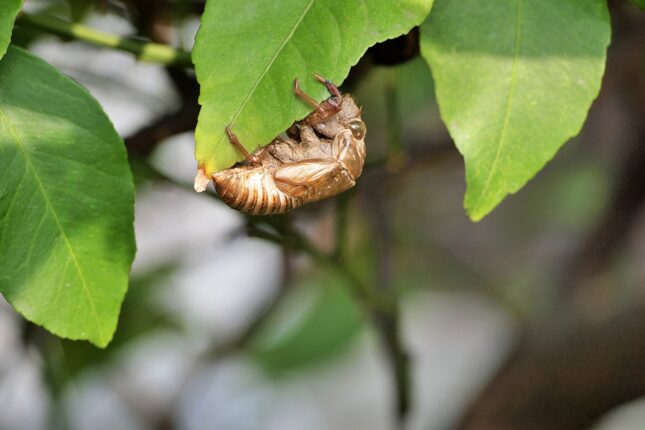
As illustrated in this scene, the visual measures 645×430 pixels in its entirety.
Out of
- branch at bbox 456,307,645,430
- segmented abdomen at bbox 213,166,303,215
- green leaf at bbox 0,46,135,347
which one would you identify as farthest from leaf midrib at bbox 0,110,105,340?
branch at bbox 456,307,645,430

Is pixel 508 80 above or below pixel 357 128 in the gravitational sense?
above

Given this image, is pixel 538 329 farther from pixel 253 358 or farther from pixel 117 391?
pixel 117 391

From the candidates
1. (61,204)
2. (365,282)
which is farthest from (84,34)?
(365,282)

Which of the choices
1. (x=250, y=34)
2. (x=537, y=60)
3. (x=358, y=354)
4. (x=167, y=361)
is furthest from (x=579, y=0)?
(x=358, y=354)

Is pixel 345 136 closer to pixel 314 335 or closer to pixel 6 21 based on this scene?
pixel 6 21

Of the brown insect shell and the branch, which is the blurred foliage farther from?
the brown insect shell

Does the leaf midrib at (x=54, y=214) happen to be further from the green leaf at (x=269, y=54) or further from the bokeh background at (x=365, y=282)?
the bokeh background at (x=365, y=282)
